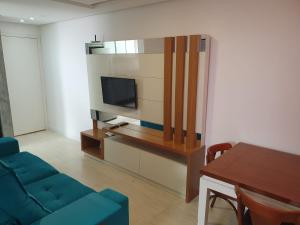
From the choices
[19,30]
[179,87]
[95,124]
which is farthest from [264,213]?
[19,30]

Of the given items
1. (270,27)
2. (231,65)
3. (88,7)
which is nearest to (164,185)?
(231,65)

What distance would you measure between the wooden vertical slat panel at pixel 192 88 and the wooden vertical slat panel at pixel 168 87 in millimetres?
273

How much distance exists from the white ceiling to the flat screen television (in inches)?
39.2

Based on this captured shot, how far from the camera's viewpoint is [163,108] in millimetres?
2918

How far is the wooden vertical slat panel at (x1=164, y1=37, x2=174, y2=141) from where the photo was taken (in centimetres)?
268

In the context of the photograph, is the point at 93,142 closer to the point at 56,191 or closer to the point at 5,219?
the point at 56,191

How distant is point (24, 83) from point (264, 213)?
5.09 meters

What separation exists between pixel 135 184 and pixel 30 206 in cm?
172

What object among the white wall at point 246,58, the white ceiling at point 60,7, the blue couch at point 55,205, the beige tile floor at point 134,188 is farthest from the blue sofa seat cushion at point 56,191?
the white ceiling at point 60,7

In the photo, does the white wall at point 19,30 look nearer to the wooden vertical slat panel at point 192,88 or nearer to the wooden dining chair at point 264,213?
the wooden vertical slat panel at point 192,88

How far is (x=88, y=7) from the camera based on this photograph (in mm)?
3170

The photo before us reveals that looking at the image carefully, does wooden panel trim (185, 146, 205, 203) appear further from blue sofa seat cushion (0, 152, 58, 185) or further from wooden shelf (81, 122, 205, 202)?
blue sofa seat cushion (0, 152, 58, 185)

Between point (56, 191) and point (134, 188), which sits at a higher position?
point (56, 191)

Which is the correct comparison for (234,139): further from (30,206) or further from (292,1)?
(30,206)
